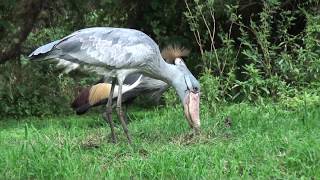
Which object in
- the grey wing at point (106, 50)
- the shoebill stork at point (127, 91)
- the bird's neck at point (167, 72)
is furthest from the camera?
the shoebill stork at point (127, 91)

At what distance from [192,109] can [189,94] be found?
19cm

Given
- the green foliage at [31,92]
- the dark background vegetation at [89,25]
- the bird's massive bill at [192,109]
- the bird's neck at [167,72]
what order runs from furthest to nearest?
the green foliage at [31,92] < the dark background vegetation at [89,25] < the bird's neck at [167,72] < the bird's massive bill at [192,109]

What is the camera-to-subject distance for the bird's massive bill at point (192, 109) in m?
6.52

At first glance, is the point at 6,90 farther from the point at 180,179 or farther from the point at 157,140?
the point at 180,179

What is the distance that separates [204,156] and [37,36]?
775 cm

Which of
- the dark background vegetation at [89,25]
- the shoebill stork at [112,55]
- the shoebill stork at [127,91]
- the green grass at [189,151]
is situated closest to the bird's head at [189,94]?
the shoebill stork at [112,55]

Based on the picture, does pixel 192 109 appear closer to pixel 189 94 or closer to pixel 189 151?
pixel 189 94

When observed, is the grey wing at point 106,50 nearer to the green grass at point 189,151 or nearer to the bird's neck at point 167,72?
the bird's neck at point 167,72

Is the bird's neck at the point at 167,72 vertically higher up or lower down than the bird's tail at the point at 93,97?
higher up

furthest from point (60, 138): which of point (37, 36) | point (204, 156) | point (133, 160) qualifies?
point (37, 36)

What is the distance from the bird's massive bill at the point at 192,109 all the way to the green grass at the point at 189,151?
0.11 metres

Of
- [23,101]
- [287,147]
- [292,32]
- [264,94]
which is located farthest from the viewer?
[23,101]

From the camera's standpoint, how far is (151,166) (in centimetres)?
521

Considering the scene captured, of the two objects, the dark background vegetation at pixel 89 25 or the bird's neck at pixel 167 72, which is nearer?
the bird's neck at pixel 167 72
